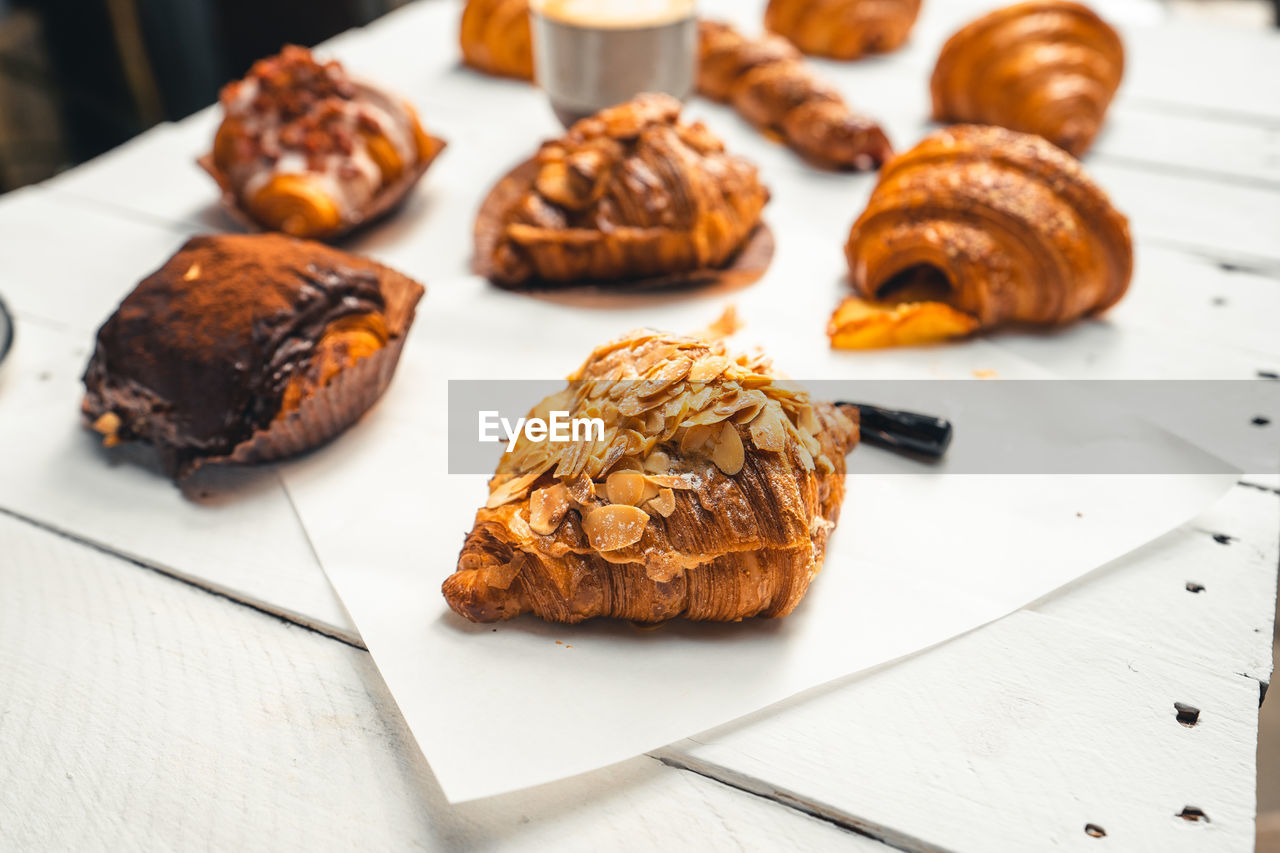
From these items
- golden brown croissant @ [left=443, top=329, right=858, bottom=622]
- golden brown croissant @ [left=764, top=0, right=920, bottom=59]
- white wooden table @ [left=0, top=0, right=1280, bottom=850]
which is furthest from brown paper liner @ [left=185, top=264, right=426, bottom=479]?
golden brown croissant @ [left=764, top=0, right=920, bottom=59]

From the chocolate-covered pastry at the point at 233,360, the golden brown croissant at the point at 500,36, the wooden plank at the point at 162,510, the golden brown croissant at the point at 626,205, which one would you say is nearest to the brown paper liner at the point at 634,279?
the golden brown croissant at the point at 626,205

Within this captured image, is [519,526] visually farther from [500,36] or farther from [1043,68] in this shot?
[500,36]

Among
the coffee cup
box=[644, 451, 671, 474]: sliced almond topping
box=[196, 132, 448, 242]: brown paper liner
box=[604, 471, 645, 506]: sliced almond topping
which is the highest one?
the coffee cup

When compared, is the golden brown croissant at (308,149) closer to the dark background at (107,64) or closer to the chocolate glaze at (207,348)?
the chocolate glaze at (207,348)

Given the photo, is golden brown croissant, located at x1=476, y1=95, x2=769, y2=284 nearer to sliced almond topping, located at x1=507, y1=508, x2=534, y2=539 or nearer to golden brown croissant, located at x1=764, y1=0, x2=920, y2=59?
sliced almond topping, located at x1=507, y1=508, x2=534, y2=539

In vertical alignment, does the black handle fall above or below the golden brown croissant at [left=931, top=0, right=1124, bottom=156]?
below

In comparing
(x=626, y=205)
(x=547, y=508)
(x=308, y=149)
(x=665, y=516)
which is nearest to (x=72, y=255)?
(x=308, y=149)

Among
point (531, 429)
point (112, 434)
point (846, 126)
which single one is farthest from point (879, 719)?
point (846, 126)
